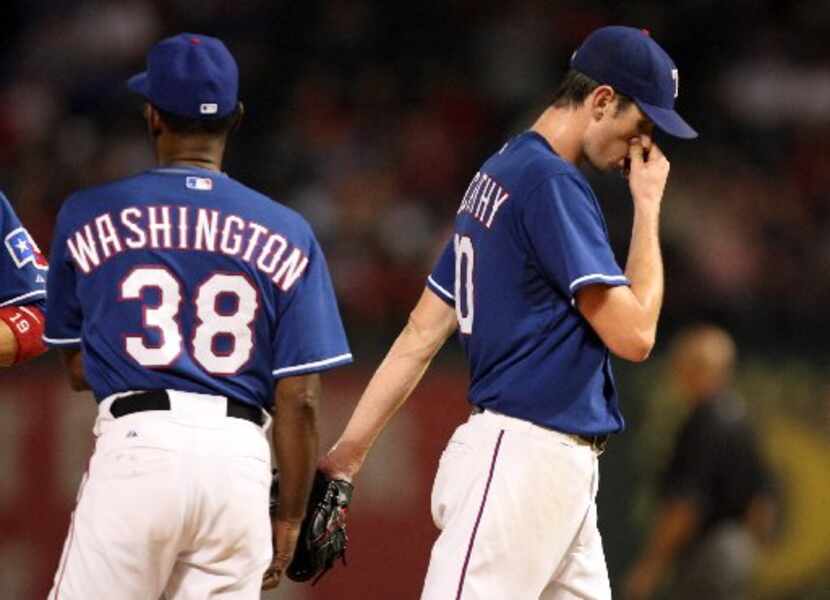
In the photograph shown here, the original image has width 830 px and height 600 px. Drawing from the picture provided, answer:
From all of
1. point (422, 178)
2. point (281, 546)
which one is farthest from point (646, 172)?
point (422, 178)

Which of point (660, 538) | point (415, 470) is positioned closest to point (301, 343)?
point (415, 470)

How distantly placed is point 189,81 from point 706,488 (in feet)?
15.2

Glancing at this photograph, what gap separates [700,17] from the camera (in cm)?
1141

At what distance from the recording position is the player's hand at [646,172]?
4.23 metres

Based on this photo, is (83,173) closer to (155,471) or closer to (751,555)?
(751,555)

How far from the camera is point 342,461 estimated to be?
4.58 m

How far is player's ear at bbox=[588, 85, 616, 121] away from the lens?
169 inches

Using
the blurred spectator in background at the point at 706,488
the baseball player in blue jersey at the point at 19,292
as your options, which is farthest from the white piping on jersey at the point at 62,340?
the blurred spectator in background at the point at 706,488

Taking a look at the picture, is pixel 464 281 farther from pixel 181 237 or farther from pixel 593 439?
pixel 181 237

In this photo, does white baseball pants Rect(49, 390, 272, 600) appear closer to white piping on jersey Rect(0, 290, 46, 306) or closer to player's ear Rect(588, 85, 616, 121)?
white piping on jersey Rect(0, 290, 46, 306)

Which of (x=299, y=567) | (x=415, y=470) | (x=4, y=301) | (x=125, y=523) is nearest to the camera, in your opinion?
(x=125, y=523)

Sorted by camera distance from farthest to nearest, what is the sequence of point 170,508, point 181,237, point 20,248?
point 20,248 → point 181,237 → point 170,508

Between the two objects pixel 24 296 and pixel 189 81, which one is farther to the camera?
pixel 24 296

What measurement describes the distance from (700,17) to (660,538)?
15.5 feet
